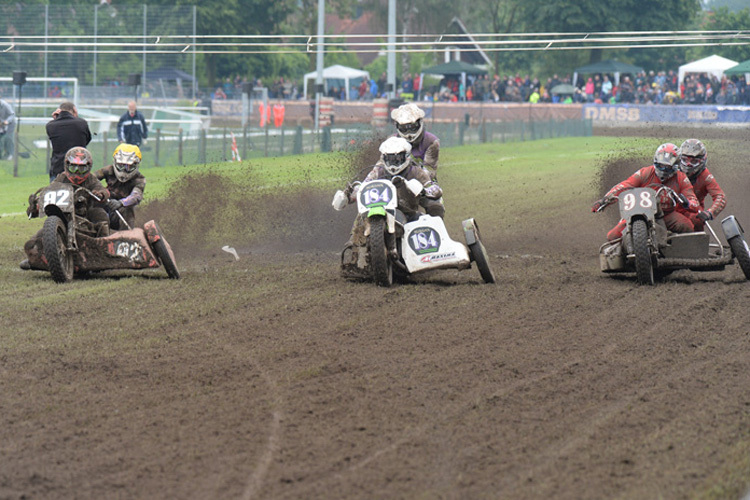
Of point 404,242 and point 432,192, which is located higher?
point 432,192

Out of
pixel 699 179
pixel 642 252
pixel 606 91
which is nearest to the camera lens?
pixel 642 252

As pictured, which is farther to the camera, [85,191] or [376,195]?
[85,191]

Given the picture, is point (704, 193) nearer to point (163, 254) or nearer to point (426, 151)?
point (426, 151)

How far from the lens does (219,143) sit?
29.0 m

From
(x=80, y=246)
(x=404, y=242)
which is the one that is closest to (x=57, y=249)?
(x=80, y=246)

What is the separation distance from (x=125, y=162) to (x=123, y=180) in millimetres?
242

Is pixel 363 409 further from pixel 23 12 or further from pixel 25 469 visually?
pixel 23 12

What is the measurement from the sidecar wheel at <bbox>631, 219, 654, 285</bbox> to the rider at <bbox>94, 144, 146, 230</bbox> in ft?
18.2

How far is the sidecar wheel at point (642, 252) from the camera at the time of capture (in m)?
11.0

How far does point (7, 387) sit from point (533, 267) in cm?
789

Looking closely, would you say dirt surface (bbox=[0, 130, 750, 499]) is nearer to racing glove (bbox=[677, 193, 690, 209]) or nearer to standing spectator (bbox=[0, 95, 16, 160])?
racing glove (bbox=[677, 193, 690, 209])

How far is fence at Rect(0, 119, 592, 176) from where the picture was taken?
25969mm

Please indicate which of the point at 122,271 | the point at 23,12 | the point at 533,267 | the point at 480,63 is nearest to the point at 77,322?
the point at 122,271

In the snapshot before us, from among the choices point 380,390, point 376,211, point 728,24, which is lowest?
point 380,390
